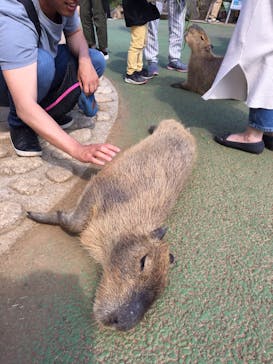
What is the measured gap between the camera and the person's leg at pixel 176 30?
4.75 metres

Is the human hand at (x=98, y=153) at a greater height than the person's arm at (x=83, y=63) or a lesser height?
lesser

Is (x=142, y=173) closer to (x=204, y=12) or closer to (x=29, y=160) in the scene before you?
(x=29, y=160)

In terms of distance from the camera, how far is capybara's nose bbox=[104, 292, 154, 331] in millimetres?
1366

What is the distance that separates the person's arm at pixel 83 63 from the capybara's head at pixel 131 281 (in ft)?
5.20

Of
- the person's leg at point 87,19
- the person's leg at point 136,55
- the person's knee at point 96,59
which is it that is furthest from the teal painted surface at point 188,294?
the person's leg at point 87,19

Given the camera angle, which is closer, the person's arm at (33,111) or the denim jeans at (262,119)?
the person's arm at (33,111)

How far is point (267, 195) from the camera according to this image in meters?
2.56

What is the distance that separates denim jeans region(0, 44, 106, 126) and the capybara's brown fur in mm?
1877

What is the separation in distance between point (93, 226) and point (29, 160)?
0.98m

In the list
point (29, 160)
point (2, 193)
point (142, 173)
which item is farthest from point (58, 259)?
point (29, 160)

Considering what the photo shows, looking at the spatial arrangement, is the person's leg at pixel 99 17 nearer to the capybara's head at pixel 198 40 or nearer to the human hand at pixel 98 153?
the capybara's head at pixel 198 40

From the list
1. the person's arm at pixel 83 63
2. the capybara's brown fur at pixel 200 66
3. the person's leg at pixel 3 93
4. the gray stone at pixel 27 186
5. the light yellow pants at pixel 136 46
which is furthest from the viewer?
the capybara's brown fur at pixel 200 66

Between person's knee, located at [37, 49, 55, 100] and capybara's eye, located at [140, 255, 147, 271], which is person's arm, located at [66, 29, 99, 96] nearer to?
person's knee, located at [37, 49, 55, 100]

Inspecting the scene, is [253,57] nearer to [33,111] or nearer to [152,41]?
[33,111]
